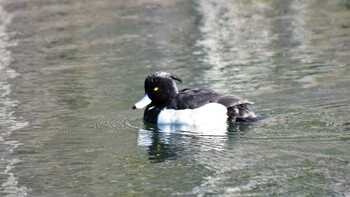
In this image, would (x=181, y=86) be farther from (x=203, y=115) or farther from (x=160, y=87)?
(x=203, y=115)

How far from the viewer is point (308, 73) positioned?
15781 millimetres

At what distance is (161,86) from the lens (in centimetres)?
1343

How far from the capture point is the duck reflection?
11.4 meters

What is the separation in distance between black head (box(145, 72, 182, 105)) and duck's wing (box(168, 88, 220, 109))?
1.23 feet

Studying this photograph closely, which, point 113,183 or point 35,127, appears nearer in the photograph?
point 113,183

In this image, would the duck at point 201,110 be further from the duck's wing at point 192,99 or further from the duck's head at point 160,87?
the duck's head at point 160,87

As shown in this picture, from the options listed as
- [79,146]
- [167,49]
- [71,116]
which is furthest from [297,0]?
[79,146]

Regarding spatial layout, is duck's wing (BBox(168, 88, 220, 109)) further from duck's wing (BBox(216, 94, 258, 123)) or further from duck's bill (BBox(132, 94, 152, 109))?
duck's bill (BBox(132, 94, 152, 109))

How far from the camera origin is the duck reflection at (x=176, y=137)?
11.4 m

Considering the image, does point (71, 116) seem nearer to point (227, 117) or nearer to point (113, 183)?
point (227, 117)

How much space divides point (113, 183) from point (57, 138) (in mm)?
2653

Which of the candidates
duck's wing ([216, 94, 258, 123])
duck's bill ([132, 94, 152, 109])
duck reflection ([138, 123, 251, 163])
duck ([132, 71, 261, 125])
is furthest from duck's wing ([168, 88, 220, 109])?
duck's bill ([132, 94, 152, 109])

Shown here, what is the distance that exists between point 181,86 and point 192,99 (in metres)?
2.92

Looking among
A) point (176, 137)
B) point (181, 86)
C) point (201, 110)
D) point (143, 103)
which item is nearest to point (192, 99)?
point (201, 110)
